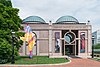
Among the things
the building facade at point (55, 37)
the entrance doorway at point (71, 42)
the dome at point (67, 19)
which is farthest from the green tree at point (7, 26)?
the dome at point (67, 19)

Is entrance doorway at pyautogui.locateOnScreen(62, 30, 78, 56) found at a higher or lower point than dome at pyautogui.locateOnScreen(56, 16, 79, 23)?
lower

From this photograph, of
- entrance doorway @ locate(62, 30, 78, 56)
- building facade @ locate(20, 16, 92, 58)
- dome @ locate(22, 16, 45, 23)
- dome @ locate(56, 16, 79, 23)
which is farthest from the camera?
dome @ locate(22, 16, 45, 23)

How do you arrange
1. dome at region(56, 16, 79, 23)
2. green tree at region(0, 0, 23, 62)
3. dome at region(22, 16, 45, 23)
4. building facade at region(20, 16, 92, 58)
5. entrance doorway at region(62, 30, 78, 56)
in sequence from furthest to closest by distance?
dome at region(22, 16, 45, 23) < dome at region(56, 16, 79, 23) < entrance doorway at region(62, 30, 78, 56) < building facade at region(20, 16, 92, 58) < green tree at region(0, 0, 23, 62)

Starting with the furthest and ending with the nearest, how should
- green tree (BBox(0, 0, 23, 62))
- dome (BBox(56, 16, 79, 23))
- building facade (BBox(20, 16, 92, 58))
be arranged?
1. dome (BBox(56, 16, 79, 23))
2. building facade (BBox(20, 16, 92, 58))
3. green tree (BBox(0, 0, 23, 62))

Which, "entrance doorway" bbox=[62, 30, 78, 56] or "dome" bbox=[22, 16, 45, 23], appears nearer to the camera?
"entrance doorway" bbox=[62, 30, 78, 56]

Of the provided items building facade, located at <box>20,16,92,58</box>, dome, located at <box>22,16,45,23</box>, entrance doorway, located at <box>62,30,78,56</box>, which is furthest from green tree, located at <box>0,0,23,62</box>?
dome, located at <box>22,16,45,23</box>

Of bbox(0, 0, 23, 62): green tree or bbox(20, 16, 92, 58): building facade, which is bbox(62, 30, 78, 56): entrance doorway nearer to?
bbox(20, 16, 92, 58): building facade

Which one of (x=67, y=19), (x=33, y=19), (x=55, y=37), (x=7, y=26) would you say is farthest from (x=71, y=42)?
(x=7, y=26)

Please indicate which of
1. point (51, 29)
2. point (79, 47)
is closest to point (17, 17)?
point (51, 29)

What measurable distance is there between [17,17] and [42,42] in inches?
881

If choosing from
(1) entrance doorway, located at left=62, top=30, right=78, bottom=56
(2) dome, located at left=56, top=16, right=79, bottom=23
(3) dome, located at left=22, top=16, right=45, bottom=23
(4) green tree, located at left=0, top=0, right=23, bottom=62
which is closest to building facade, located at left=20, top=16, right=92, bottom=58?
(1) entrance doorway, located at left=62, top=30, right=78, bottom=56

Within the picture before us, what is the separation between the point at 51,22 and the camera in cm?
6047

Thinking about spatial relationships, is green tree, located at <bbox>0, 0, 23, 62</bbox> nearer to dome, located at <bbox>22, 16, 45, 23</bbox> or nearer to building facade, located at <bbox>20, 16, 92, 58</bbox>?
building facade, located at <bbox>20, 16, 92, 58</bbox>

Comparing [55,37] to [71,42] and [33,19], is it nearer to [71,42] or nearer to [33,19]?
[71,42]
